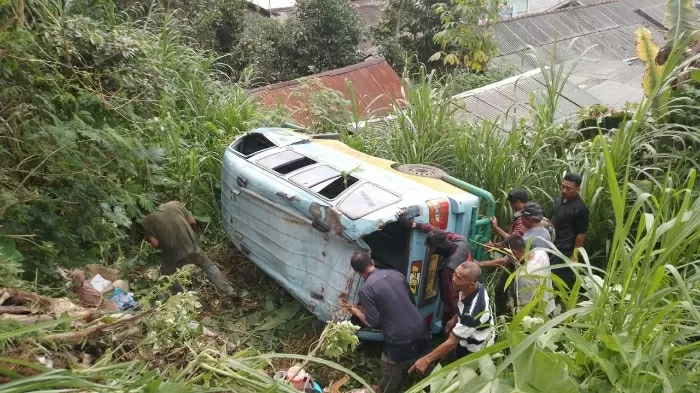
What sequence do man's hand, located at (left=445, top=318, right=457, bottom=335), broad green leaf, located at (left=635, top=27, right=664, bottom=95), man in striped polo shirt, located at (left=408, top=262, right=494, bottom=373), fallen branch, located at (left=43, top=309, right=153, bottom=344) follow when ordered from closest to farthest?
fallen branch, located at (left=43, top=309, right=153, bottom=344) < man in striped polo shirt, located at (left=408, top=262, right=494, bottom=373) < man's hand, located at (left=445, top=318, right=457, bottom=335) < broad green leaf, located at (left=635, top=27, right=664, bottom=95)

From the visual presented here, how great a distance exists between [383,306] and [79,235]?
2798mm

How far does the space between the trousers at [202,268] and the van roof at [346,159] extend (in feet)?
4.42

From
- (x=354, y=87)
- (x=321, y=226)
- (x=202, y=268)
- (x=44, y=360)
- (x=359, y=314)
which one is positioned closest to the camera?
(x=44, y=360)

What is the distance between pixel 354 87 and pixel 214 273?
19.8 ft

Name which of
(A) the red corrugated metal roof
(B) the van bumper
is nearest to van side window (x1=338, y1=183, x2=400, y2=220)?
(B) the van bumper

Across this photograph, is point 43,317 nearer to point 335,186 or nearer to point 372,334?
point 372,334

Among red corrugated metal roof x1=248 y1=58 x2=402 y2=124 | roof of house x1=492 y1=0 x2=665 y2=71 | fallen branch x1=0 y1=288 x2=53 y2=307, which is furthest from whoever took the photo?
roof of house x1=492 y1=0 x2=665 y2=71

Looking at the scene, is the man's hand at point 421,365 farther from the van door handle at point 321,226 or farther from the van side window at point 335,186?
the van side window at point 335,186

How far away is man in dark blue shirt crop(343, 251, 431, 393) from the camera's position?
A: 401cm

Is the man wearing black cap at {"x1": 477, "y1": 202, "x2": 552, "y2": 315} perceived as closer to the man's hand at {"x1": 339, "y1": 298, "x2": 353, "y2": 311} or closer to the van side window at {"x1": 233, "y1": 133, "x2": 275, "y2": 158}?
the man's hand at {"x1": 339, "y1": 298, "x2": 353, "y2": 311}

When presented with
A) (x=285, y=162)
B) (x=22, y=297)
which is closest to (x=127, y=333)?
(x=22, y=297)

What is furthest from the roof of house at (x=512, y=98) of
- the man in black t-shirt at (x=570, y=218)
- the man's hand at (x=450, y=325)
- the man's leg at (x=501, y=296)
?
the man's hand at (x=450, y=325)

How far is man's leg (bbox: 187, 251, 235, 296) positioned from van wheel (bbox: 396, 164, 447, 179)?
1.94m

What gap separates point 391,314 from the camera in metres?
4.01
